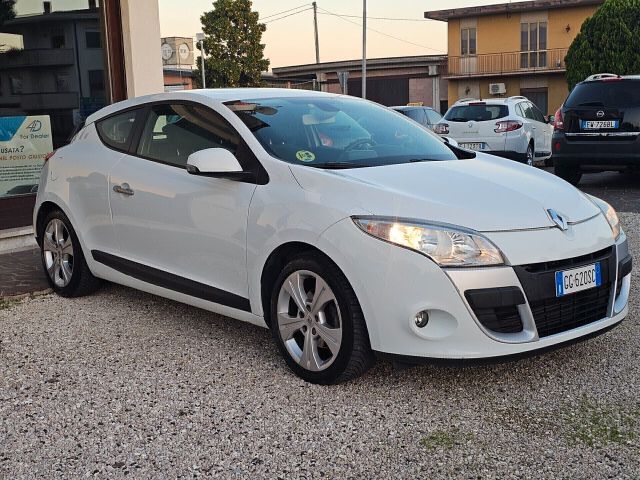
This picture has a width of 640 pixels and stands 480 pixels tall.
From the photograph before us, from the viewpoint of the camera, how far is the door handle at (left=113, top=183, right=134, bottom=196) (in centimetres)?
476

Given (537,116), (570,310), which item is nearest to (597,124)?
(537,116)

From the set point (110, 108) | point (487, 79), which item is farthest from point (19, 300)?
point (487, 79)

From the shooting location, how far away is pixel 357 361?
359 centimetres

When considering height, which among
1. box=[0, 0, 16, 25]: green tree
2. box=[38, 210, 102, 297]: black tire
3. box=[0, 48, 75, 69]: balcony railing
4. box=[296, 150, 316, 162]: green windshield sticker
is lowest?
box=[38, 210, 102, 297]: black tire

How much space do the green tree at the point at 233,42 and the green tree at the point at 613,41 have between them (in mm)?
18188

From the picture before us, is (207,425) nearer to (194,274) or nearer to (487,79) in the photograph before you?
(194,274)

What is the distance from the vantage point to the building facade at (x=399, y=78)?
144ft

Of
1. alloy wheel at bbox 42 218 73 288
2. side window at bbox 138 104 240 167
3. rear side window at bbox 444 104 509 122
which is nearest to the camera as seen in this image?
side window at bbox 138 104 240 167

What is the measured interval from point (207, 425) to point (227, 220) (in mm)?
1152

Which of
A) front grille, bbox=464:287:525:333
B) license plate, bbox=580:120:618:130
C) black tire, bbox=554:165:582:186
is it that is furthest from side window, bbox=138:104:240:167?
black tire, bbox=554:165:582:186

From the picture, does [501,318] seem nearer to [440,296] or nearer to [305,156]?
[440,296]

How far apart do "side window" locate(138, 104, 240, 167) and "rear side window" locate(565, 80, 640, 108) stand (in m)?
7.69

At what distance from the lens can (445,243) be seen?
3379mm

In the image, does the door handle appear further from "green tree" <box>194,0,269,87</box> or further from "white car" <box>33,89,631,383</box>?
"green tree" <box>194,0,269,87</box>
